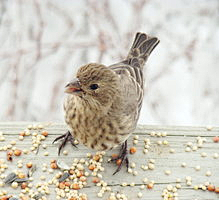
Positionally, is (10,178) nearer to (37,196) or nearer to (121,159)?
(37,196)

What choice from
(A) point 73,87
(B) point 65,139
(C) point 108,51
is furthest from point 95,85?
(C) point 108,51

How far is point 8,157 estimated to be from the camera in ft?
9.09

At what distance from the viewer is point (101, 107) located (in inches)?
105

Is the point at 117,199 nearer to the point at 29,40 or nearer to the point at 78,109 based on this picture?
the point at 78,109

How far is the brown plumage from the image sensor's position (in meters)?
2.47

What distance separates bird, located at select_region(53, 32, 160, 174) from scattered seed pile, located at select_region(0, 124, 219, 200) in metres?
0.11

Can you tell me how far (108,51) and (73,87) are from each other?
2459 mm

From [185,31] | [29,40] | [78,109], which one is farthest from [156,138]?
[185,31]

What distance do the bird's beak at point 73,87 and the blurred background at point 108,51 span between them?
2188mm

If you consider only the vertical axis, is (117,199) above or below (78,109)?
below

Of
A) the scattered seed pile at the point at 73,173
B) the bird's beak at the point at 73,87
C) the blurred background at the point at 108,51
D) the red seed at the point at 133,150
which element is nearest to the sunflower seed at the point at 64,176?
the scattered seed pile at the point at 73,173

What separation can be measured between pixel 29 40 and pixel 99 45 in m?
0.86

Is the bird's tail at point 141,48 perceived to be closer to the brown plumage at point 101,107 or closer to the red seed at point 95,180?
the brown plumage at point 101,107

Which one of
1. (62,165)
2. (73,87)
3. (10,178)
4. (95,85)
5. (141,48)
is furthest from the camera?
(141,48)
